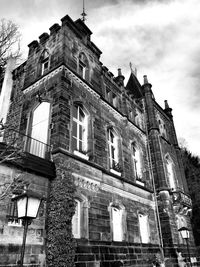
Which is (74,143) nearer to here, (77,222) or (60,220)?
(77,222)

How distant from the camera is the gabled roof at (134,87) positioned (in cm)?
2311

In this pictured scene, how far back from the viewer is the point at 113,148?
14.3 m

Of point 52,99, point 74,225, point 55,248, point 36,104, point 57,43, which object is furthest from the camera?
point 57,43

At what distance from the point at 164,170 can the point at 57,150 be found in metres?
10.5

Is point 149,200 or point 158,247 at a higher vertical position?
point 149,200

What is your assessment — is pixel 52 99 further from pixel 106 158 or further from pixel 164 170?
pixel 164 170

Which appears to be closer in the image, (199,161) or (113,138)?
(113,138)

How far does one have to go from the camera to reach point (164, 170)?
1736 centimetres

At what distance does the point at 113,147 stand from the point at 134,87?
12.3 meters

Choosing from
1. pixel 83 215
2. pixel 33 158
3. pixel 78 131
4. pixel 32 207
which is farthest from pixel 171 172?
pixel 32 207

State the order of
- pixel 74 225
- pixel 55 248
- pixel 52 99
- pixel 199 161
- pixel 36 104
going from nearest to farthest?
pixel 55 248 < pixel 74 225 < pixel 52 99 < pixel 36 104 < pixel 199 161

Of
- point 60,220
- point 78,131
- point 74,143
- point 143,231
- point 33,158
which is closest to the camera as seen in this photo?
point 60,220

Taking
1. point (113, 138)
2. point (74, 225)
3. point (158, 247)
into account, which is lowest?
point (158, 247)

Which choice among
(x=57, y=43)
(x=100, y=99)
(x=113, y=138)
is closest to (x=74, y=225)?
(x=113, y=138)
